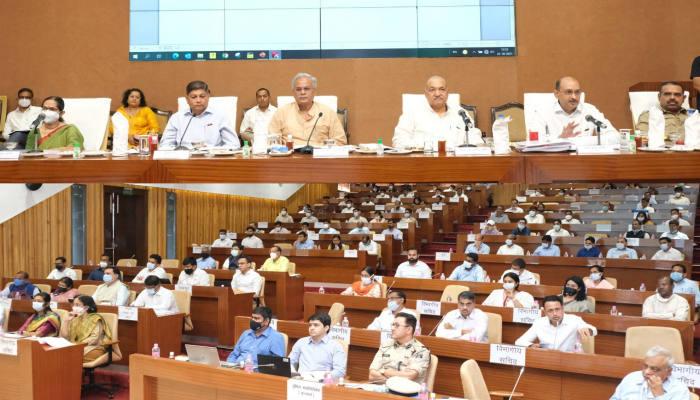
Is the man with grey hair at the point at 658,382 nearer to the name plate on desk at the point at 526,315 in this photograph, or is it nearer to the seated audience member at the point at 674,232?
the name plate on desk at the point at 526,315

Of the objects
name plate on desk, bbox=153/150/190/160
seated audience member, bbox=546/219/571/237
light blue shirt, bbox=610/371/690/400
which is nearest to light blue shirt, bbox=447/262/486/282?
seated audience member, bbox=546/219/571/237

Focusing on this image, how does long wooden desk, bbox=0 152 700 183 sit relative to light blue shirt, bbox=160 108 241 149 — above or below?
below

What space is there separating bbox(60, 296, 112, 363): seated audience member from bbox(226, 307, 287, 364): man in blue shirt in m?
1.58

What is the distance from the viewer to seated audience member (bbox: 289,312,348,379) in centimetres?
610

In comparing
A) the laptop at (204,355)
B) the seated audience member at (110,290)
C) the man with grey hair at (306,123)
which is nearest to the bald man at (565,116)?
the man with grey hair at (306,123)

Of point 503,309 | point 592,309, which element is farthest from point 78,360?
point 592,309

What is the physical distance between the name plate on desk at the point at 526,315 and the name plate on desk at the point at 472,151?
9.72ft

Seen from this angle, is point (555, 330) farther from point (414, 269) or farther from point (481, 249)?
point (481, 249)

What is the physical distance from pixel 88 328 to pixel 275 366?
325 cm

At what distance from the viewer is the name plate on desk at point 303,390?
424cm

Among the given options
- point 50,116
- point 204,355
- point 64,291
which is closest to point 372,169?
point 204,355

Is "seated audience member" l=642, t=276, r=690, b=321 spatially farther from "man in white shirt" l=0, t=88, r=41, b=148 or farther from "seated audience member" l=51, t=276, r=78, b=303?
"man in white shirt" l=0, t=88, r=41, b=148

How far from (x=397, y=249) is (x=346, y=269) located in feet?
5.77

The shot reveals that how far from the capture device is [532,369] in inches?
225
